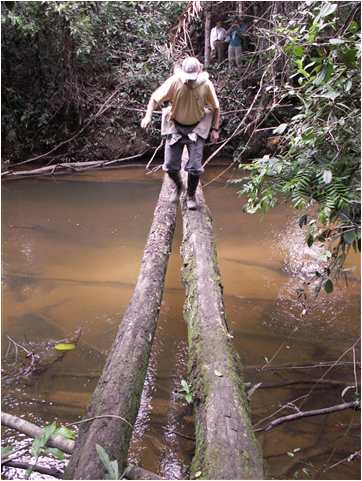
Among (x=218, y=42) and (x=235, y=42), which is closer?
(x=235, y=42)

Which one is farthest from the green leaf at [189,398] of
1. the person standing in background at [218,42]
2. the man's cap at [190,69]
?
the person standing in background at [218,42]

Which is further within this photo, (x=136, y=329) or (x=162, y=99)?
(x=162, y=99)

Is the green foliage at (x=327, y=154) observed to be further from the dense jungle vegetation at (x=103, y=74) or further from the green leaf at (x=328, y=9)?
the dense jungle vegetation at (x=103, y=74)

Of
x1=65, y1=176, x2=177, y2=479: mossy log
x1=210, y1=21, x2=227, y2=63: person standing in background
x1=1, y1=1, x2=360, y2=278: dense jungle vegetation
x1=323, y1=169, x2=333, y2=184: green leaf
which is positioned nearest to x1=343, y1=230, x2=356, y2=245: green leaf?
x1=323, y1=169, x2=333, y2=184: green leaf

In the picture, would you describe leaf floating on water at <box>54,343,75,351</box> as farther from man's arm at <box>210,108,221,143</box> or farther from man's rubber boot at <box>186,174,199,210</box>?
man's arm at <box>210,108,221,143</box>

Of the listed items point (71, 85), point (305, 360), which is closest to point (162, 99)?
point (305, 360)

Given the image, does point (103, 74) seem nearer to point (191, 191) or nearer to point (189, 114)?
point (191, 191)

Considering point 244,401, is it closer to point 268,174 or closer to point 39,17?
point 268,174

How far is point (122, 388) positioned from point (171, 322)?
1839mm

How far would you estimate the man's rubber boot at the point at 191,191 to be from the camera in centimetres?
459

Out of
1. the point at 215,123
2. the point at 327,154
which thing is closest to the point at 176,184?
the point at 215,123

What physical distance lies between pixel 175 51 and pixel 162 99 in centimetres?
691

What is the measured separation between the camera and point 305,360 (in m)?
3.57

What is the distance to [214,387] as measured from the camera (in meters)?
2.33
